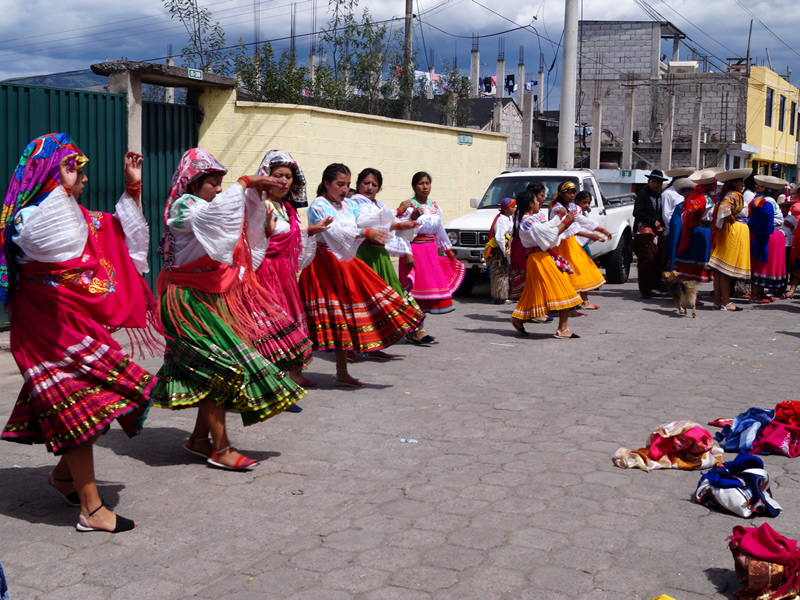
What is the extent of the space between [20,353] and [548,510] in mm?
2668

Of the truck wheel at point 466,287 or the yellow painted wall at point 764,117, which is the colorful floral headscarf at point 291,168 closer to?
the truck wheel at point 466,287

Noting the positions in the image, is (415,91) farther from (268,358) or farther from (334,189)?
(268,358)

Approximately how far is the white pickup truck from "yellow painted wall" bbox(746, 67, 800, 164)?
101 ft

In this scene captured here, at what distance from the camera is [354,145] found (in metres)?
14.6

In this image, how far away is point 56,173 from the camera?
410 cm

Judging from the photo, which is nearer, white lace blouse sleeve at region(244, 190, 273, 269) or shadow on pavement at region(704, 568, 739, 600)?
shadow on pavement at region(704, 568, 739, 600)

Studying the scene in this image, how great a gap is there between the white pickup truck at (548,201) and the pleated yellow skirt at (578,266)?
7.70 ft

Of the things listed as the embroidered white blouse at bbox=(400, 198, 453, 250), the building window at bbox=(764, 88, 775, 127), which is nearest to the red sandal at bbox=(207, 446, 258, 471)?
the embroidered white blouse at bbox=(400, 198, 453, 250)

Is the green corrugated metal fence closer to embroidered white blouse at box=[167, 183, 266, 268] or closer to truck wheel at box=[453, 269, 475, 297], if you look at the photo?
truck wheel at box=[453, 269, 475, 297]

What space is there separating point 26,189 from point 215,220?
1.02 m

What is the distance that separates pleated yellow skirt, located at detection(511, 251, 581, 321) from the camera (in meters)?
9.56

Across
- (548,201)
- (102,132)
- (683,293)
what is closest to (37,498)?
(102,132)

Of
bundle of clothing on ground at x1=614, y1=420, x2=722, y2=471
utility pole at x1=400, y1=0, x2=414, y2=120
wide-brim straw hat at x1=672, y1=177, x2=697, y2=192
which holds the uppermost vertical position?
utility pole at x1=400, y1=0, x2=414, y2=120

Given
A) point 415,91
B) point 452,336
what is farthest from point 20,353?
point 415,91
